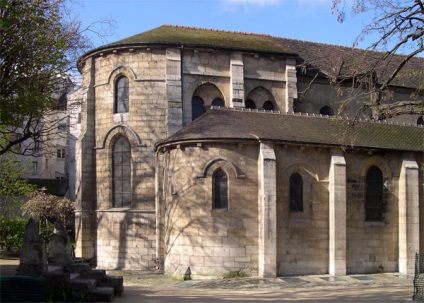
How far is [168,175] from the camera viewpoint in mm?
23594

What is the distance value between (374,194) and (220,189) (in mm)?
6784

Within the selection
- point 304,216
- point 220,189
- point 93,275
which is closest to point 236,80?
point 220,189

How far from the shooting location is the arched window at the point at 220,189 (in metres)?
22.1

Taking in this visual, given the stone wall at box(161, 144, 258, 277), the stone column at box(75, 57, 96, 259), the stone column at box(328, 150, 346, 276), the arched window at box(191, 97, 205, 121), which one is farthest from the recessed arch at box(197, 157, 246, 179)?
the stone column at box(75, 57, 96, 259)

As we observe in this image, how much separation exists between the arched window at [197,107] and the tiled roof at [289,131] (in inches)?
113

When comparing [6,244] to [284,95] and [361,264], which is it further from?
[361,264]

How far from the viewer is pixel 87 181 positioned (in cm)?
2762

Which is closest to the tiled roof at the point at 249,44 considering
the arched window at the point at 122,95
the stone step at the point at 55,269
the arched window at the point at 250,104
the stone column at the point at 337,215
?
the arched window at the point at 122,95

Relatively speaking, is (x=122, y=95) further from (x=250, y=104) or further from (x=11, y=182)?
(x=11, y=182)

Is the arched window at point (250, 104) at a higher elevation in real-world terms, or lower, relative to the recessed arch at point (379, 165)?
higher

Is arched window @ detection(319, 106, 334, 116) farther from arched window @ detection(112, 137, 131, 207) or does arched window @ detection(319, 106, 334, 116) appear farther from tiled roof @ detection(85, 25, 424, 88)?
arched window @ detection(112, 137, 131, 207)

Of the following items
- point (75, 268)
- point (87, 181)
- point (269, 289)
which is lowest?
point (269, 289)

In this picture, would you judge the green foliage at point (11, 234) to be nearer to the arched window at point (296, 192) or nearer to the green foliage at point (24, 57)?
the arched window at point (296, 192)

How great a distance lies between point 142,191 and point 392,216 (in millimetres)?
10732
